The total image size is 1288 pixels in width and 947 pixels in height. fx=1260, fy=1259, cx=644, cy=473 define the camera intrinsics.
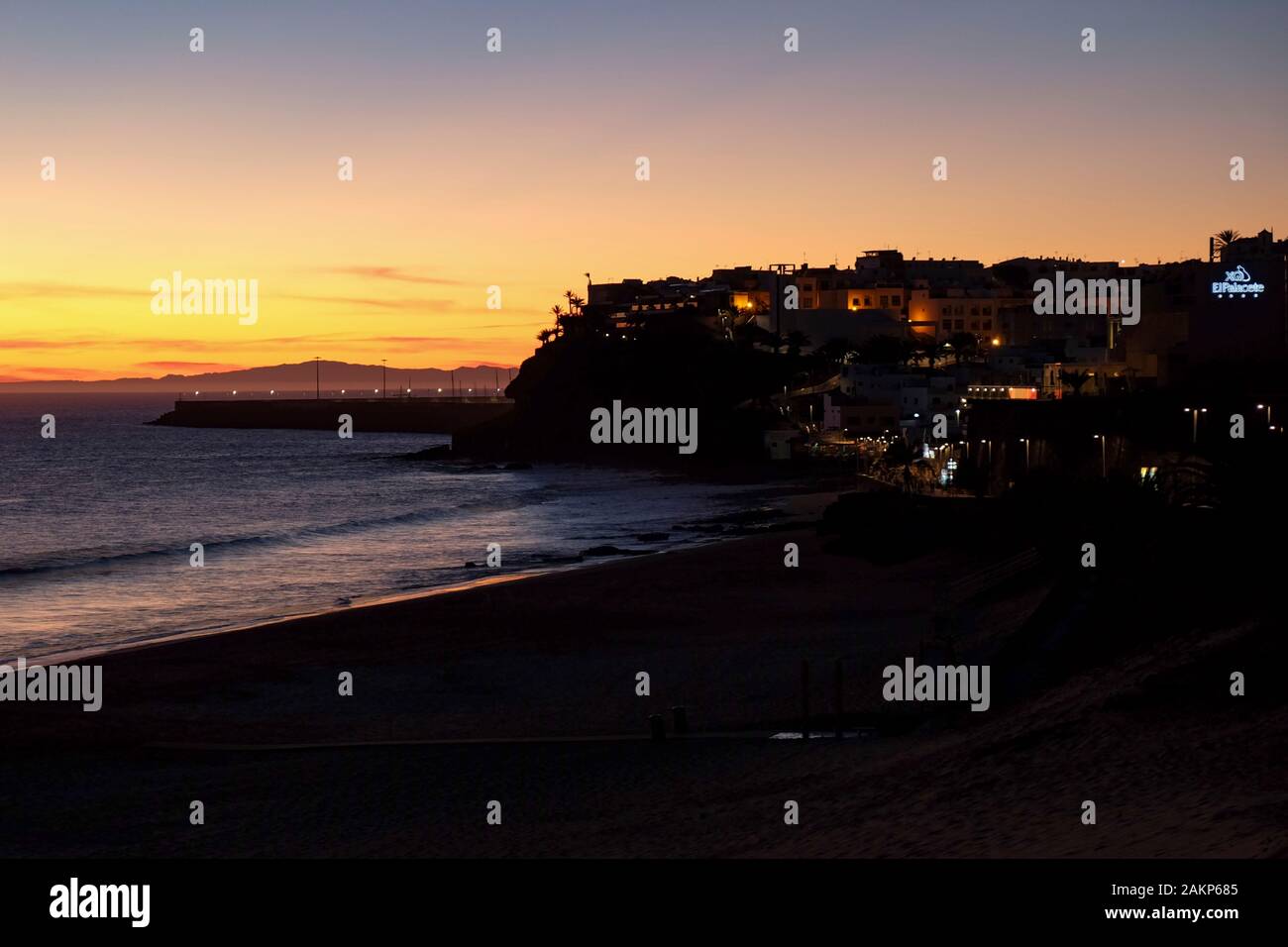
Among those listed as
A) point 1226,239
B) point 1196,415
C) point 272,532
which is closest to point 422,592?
point 272,532

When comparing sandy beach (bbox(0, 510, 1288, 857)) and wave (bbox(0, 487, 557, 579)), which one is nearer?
sandy beach (bbox(0, 510, 1288, 857))

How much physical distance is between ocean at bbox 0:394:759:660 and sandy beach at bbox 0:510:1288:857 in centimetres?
708

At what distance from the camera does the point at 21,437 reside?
172750 mm

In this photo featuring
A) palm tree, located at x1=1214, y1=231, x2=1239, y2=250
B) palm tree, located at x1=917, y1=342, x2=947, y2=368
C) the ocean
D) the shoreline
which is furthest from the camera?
palm tree, located at x1=917, y1=342, x2=947, y2=368

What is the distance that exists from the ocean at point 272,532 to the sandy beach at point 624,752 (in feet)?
23.2

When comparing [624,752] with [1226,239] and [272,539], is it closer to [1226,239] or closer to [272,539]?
[272,539]

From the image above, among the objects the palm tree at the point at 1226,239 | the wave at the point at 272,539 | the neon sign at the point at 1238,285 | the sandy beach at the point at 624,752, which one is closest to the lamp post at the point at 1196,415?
the neon sign at the point at 1238,285

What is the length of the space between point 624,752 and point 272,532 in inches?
1685

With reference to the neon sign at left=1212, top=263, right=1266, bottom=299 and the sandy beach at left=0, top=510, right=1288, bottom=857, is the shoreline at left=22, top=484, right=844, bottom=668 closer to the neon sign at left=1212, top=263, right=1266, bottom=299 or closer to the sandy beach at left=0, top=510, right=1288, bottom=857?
the sandy beach at left=0, top=510, right=1288, bottom=857

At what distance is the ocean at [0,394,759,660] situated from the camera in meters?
34.4

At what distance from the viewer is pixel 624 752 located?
54.7ft

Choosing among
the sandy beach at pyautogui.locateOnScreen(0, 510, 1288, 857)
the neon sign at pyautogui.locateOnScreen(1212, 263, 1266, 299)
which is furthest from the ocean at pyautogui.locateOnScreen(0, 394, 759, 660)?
the neon sign at pyautogui.locateOnScreen(1212, 263, 1266, 299)
